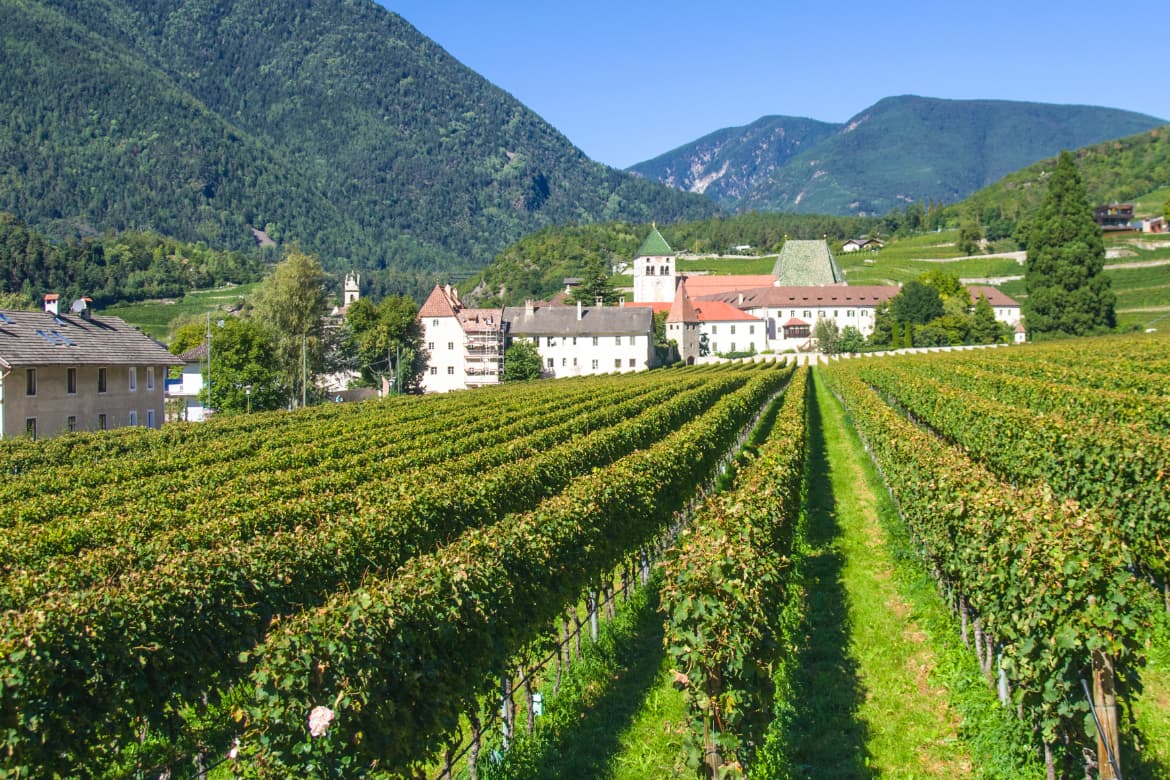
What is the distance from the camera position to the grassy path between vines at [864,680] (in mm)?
10883

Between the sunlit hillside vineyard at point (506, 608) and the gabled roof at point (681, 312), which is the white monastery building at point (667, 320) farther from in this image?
the sunlit hillside vineyard at point (506, 608)

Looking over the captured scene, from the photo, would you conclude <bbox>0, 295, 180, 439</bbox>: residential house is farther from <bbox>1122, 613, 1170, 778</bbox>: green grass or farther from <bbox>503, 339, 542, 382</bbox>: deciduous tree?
<bbox>503, 339, 542, 382</bbox>: deciduous tree

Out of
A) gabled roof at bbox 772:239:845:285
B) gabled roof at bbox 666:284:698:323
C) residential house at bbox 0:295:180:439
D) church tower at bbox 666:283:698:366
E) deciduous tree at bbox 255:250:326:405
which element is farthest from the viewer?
gabled roof at bbox 772:239:845:285

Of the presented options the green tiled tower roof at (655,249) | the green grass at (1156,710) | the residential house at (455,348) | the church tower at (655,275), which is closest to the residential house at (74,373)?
the green grass at (1156,710)

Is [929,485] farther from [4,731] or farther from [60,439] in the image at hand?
[60,439]

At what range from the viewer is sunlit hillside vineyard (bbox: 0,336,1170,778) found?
8.67 m

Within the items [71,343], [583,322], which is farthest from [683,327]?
[71,343]

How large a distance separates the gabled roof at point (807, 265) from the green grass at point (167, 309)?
102 metres

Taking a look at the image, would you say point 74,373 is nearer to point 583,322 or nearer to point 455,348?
point 455,348

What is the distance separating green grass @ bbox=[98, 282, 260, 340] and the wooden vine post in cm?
15492

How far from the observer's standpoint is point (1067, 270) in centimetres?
8744

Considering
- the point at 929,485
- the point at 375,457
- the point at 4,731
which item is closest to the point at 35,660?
the point at 4,731

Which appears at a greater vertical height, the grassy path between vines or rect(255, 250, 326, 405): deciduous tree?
rect(255, 250, 326, 405): deciduous tree

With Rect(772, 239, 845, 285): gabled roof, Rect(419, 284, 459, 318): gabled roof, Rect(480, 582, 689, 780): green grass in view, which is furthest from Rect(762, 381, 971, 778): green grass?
Rect(772, 239, 845, 285): gabled roof
